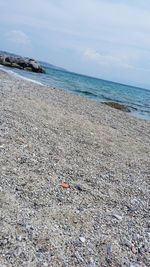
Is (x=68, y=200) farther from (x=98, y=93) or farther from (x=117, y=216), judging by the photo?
(x=98, y=93)

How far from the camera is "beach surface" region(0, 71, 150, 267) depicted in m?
6.50

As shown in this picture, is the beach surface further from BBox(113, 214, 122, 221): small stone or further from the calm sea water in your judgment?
the calm sea water

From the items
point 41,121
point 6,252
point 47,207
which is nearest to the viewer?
point 6,252

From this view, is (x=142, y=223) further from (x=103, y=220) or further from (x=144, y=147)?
(x=144, y=147)

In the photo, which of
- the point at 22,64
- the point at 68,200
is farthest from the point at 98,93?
the point at 68,200

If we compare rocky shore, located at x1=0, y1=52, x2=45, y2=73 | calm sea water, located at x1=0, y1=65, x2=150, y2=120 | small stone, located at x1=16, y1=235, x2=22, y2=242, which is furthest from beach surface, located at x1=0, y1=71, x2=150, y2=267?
rocky shore, located at x1=0, y1=52, x2=45, y2=73

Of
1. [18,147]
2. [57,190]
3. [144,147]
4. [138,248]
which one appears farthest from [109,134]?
[138,248]

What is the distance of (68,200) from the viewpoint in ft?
27.7

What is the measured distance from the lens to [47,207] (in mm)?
7863

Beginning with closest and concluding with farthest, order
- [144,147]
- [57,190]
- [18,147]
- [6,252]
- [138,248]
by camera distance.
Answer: [6,252] → [138,248] → [57,190] → [18,147] → [144,147]

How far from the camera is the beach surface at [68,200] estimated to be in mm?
6500

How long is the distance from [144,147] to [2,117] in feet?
22.0

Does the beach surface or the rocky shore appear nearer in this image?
the beach surface

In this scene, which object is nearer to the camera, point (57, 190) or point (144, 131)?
point (57, 190)
